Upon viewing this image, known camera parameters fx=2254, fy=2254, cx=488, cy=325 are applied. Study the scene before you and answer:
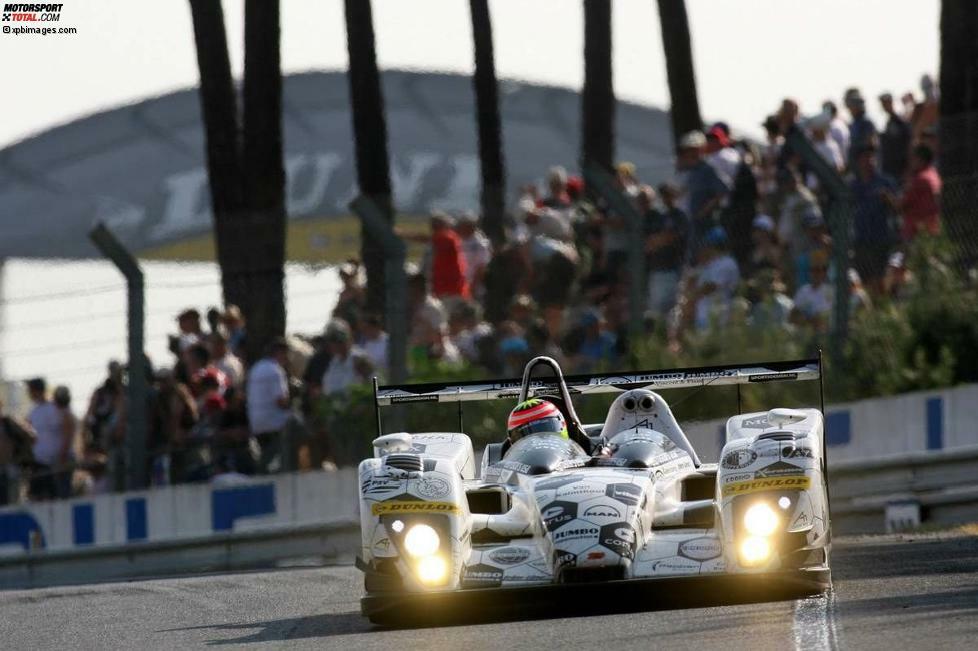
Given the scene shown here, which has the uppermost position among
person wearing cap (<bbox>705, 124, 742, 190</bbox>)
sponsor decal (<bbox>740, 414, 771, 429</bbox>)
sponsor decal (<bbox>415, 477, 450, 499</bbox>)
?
person wearing cap (<bbox>705, 124, 742, 190</bbox>)

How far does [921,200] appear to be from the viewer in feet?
49.5

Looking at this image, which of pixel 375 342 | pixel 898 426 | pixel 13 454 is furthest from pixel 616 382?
pixel 13 454

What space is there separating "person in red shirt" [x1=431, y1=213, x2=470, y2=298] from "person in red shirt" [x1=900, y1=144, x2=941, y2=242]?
3.49 meters

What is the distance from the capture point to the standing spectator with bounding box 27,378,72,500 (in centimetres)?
1695

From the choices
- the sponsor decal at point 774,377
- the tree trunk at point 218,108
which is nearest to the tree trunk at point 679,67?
the tree trunk at point 218,108

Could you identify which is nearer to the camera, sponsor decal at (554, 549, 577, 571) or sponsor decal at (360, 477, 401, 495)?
sponsor decal at (554, 549, 577, 571)

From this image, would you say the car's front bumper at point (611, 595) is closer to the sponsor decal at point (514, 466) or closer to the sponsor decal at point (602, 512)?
the sponsor decal at point (602, 512)

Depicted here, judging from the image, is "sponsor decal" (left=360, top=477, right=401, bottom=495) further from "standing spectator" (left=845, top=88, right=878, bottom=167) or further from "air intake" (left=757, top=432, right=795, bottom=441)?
"standing spectator" (left=845, top=88, right=878, bottom=167)

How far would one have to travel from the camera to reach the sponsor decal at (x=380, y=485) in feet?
31.0

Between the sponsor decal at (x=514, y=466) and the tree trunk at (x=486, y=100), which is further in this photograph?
the tree trunk at (x=486, y=100)

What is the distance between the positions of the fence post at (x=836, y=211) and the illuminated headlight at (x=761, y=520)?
5736 mm

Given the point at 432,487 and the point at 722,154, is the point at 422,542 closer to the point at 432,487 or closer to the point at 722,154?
the point at 432,487

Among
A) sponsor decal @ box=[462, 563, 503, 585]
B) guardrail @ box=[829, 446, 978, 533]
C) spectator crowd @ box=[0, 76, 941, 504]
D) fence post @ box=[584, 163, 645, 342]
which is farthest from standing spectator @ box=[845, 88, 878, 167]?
sponsor decal @ box=[462, 563, 503, 585]

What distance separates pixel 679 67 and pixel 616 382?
13.9 m
